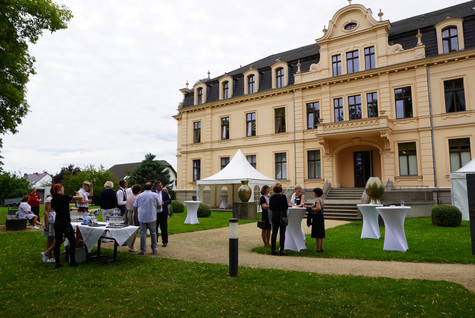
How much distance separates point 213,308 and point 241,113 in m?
23.1

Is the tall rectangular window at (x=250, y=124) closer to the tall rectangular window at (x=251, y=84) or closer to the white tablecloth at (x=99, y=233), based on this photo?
the tall rectangular window at (x=251, y=84)

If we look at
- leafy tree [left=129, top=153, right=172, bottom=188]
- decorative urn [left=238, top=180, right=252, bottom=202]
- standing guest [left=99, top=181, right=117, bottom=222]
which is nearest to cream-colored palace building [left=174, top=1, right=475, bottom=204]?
leafy tree [left=129, top=153, right=172, bottom=188]

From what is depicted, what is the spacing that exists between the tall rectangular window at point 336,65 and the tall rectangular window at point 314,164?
5793 millimetres

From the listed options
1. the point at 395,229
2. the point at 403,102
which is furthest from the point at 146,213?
the point at 403,102

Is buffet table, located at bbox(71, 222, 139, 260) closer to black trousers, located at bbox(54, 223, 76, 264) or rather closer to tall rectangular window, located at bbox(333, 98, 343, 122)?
black trousers, located at bbox(54, 223, 76, 264)

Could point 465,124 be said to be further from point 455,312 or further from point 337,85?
point 455,312

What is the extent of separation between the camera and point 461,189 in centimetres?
1450

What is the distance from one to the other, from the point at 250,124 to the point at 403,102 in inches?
451

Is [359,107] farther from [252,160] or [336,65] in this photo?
[252,160]

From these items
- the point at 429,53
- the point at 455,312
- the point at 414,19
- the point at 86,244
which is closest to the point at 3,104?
the point at 86,244

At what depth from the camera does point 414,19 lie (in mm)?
22969

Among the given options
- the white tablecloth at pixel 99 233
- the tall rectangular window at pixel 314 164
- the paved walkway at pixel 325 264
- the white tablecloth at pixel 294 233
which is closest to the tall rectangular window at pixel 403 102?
the tall rectangular window at pixel 314 164

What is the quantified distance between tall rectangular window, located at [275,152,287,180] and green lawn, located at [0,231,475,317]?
725 inches

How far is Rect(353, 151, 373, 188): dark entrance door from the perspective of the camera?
842 inches
